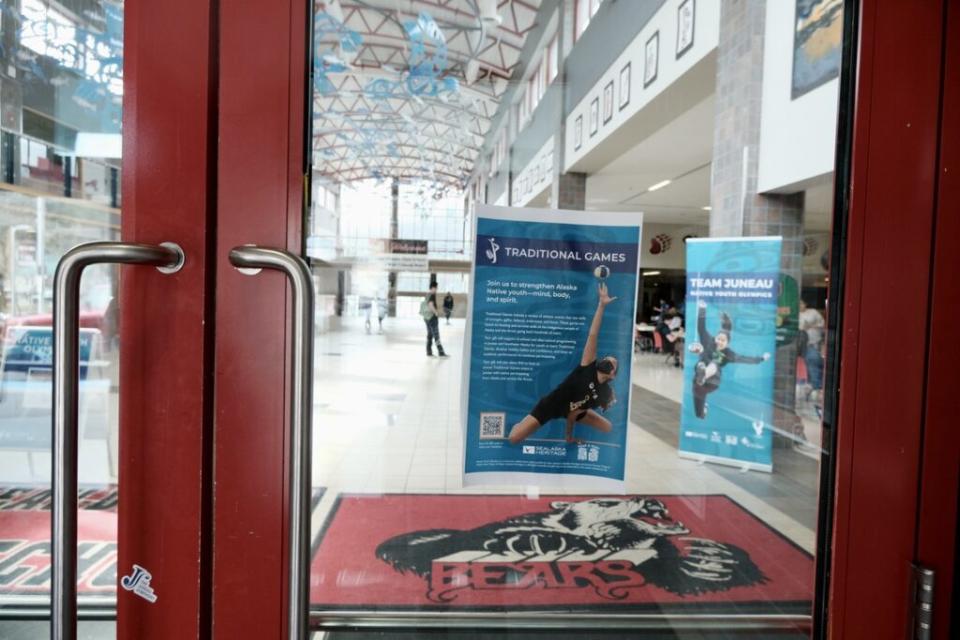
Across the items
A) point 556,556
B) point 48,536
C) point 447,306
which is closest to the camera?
point 48,536

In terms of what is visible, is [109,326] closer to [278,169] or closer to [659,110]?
[278,169]

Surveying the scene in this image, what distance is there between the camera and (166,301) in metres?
0.85

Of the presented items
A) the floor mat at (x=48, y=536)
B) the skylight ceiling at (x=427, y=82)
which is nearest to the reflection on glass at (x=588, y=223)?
the skylight ceiling at (x=427, y=82)

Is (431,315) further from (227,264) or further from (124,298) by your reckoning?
(124,298)

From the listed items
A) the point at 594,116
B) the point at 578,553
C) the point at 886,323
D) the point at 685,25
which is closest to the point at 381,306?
the point at 594,116

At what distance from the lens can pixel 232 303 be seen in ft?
2.84

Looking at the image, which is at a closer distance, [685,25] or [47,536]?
[47,536]

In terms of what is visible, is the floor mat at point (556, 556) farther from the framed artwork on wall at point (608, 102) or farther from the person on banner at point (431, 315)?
the framed artwork on wall at point (608, 102)

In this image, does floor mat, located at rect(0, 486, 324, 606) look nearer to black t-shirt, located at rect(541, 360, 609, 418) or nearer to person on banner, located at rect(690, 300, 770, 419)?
black t-shirt, located at rect(541, 360, 609, 418)

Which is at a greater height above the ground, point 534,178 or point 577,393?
point 534,178

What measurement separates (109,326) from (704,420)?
1341 millimetres

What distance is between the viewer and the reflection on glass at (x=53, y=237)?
0.90m

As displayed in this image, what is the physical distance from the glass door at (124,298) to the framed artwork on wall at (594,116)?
2.50ft

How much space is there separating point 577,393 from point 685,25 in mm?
941
